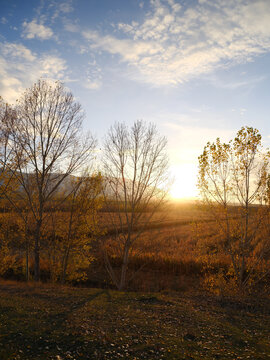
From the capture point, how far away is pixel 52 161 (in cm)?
1828

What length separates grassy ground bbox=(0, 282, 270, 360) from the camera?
6.65 meters

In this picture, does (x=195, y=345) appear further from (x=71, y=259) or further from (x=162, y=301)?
(x=71, y=259)

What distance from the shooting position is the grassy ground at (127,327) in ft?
21.8

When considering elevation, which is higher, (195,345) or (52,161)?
(52,161)

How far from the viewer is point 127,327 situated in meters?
8.56

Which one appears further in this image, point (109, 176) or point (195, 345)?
point (109, 176)

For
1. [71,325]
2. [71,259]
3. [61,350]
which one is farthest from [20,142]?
[61,350]

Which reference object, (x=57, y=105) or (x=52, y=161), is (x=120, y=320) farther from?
(x=57, y=105)

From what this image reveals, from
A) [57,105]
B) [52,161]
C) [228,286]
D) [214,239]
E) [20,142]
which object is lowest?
[228,286]

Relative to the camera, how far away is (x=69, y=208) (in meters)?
21.5

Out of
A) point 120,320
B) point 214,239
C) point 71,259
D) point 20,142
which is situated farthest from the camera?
point 71,259

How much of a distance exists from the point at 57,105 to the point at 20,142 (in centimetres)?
386

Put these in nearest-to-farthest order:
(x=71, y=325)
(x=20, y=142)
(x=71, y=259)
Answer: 1. (x=71, y=325)
2. (x=20, y=142)
3. (x=71, y=259)

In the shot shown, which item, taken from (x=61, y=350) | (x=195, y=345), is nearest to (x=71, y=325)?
(x=61, y=350)
